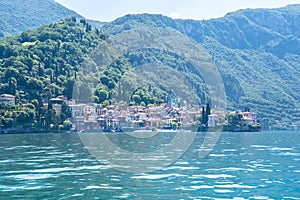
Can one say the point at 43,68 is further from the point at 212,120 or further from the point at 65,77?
the point at 212,120

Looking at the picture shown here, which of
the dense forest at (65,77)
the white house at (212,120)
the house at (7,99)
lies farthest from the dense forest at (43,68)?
the white house at (212,120)

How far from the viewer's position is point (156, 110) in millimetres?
141375

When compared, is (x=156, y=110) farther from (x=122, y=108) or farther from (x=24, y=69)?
(x=24, y=69)

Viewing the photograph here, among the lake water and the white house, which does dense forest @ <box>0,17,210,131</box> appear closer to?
the white house

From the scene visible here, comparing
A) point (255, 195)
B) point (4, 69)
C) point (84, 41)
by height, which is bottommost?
point (255, 195)

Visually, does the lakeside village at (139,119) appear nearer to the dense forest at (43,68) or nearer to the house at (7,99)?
the house at (7,99)

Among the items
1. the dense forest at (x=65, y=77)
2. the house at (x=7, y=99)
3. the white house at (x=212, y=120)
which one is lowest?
the white house at (x=212, y=120)

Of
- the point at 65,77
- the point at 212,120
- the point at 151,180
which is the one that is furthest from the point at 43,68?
the point at 151,180

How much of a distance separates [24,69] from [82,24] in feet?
237

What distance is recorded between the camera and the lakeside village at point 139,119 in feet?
389

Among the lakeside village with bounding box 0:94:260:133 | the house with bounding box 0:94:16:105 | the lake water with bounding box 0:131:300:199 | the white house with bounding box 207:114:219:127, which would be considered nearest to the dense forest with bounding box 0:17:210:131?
the house with bounding box 0:94:16:105

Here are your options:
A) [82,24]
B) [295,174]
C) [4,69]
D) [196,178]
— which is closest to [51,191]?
[196,178]

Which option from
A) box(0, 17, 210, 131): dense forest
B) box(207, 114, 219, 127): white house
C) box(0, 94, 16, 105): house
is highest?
box(0, 17, 210, 131): dense forest

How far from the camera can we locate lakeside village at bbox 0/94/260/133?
119 m
